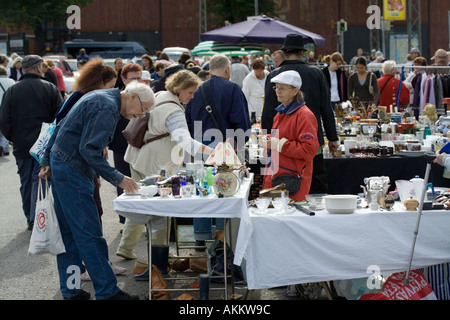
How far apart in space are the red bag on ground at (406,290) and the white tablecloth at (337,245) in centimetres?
8

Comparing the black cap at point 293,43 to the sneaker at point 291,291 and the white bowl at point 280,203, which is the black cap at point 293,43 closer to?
the white bowl at point 280,203

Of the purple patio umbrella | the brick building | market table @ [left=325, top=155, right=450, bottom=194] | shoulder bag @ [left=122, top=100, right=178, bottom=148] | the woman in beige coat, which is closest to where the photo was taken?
the woman in beige coat

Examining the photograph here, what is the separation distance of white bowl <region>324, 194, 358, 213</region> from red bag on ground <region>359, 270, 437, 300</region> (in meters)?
0.57

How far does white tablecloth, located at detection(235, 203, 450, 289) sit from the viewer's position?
506 cm

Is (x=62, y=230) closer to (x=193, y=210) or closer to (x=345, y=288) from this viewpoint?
(x=193, y=210)

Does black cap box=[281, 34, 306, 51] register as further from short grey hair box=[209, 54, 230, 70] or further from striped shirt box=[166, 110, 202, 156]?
striped shirt box=[166, 110, 202, 156]

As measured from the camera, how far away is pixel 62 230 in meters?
5.55

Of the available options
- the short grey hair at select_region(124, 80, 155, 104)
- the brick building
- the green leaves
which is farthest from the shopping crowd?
the brick building

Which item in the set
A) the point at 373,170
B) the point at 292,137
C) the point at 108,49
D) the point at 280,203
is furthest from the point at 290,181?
the point at 108,49

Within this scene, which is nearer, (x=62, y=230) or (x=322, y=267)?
(x=322, y=267)

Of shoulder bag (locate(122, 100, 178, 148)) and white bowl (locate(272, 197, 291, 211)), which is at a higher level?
shoulder bag (locate(122, 100, 178, 148))

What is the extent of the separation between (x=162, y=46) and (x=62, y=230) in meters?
44.2

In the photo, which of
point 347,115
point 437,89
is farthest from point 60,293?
point 437,89

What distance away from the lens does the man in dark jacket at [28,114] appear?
8.41m
